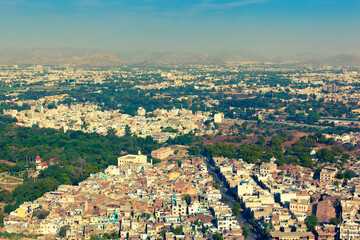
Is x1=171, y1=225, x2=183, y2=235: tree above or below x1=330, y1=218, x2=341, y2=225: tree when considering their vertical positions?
below

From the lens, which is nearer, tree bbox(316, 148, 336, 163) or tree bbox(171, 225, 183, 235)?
tree bbox(171, 225, 183, 235)

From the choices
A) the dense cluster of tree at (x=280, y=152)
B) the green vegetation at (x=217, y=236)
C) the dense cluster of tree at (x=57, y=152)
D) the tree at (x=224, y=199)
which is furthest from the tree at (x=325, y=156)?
the green vegetation at (x=217, y=236)

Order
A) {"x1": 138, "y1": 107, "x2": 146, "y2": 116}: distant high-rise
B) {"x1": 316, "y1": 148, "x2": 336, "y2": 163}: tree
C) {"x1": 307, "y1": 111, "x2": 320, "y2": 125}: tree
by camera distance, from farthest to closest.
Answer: {"x1": 138, "y1": 107, "x2": 146, "y2": 116}: distant high-rise
{"x1": 307, "y1": 111, "x2": 320, "y2": 125}: tree
{"x1": 316, "y1": 148, "x2": 336, "y2": 163}: tree

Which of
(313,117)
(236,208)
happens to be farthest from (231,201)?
(313,117)

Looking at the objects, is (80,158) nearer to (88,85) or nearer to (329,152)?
(329,152)

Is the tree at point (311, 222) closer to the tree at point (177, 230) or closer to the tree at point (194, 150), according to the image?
the tree at point (177, 230)

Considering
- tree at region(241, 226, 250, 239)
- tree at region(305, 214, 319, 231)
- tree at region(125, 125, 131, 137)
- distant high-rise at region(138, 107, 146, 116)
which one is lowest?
distant high-rise at region(138, 107, 146, 116)

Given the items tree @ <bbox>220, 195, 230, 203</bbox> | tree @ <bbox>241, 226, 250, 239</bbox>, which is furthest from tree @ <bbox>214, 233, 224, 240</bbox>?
tree @ <bbox>220, 195, 230, 203</bbox>

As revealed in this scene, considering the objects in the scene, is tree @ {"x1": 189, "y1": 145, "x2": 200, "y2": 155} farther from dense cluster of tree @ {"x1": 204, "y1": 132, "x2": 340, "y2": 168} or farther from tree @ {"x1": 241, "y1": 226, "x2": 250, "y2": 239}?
tree @ {"x1": 241, "y1": 226, "x2": 250, "y2": 239}

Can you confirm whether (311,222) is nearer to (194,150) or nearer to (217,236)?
(217,236)
